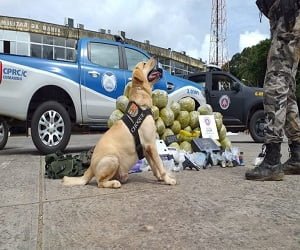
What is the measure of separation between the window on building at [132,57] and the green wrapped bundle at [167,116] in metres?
2.29

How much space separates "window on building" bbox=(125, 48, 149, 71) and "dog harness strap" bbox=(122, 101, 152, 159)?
15.1 feet

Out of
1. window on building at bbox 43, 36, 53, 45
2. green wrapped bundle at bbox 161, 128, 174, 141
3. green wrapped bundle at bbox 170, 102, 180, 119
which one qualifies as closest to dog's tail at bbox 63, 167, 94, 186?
green wrapped bundle at bbox 161, 128, 174, 141

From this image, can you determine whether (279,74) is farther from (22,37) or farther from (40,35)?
(40,35)

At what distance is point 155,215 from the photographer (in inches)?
139

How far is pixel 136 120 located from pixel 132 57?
193 inches

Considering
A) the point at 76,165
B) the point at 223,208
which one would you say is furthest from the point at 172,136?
the point at 223,208

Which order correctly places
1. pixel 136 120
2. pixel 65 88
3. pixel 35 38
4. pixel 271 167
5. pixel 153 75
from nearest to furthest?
pixel 271 167 < pixel 136 120 < pixel 153 75 < pixel 65 88 < pixel 35 38

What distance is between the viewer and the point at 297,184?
15.1ft

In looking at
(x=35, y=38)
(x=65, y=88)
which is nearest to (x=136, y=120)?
(x=65, y=88)

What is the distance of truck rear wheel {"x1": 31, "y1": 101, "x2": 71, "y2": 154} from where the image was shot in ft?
27.2

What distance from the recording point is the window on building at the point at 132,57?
9508 mm

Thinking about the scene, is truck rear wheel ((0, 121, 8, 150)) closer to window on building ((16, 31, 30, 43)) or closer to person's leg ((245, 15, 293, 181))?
person's leg ((245, 15, 293, 181))

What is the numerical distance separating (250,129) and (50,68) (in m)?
6.36

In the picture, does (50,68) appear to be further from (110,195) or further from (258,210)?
(258,210)
